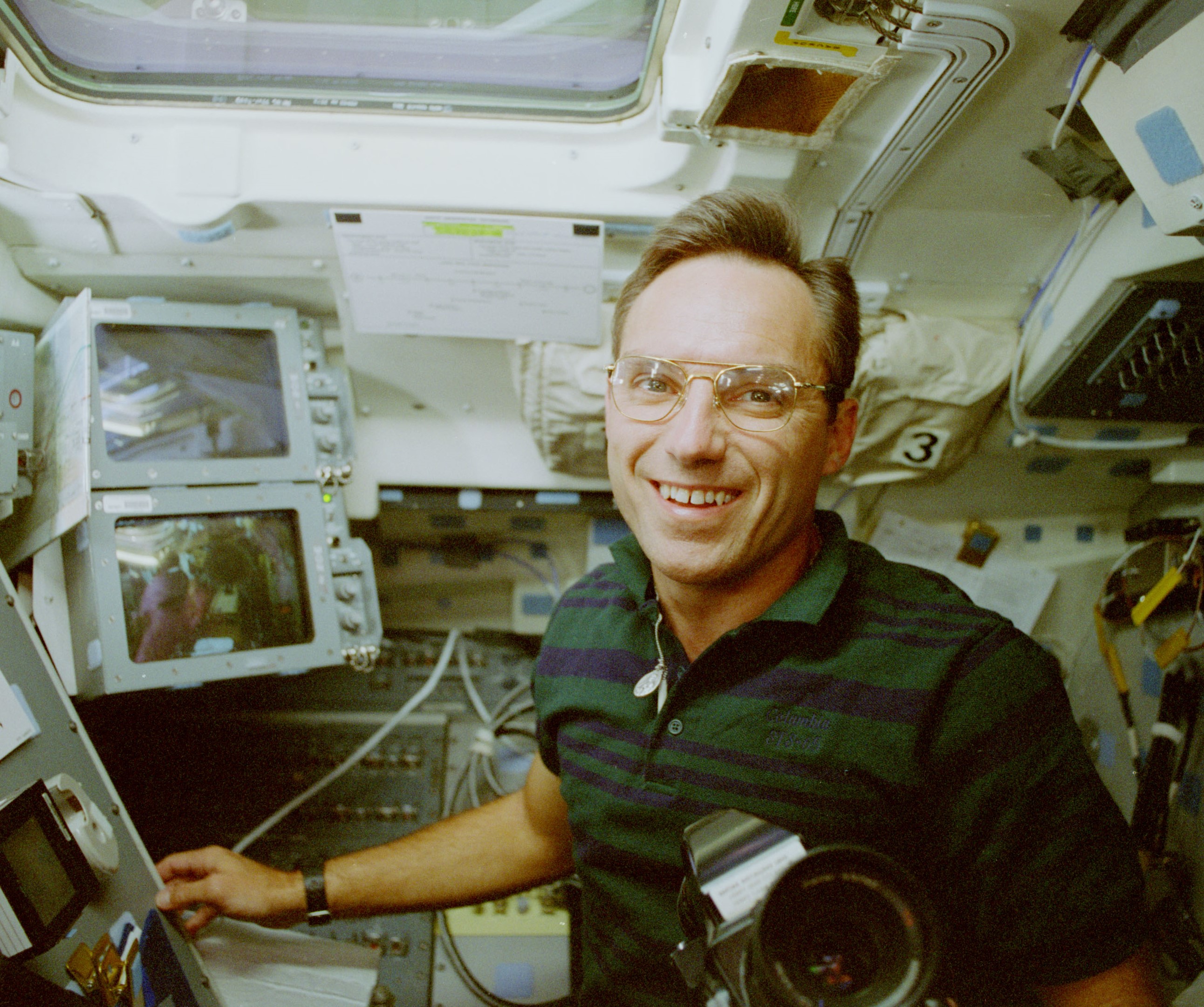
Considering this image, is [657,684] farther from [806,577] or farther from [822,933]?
[822,933]

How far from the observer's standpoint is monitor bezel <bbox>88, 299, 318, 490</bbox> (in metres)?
1.53

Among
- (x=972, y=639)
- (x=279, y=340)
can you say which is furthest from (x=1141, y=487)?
(x=279, y=340)

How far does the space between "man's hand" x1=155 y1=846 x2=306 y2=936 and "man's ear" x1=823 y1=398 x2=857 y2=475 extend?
1.28 metres

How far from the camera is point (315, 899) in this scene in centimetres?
133

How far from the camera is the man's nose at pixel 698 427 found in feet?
3.44

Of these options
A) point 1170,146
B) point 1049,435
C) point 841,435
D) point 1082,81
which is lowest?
point 1049,435

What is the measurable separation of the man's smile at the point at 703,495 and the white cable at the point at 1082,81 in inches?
35.0

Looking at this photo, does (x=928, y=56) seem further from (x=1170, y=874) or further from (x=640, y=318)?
(x=1170, y=874)

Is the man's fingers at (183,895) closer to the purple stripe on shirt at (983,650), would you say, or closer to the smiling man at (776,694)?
the smiling man at (776,694)

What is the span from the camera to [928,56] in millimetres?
1177

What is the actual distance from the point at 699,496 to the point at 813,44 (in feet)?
2.74

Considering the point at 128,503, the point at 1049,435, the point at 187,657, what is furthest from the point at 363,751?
the point at 1049,435

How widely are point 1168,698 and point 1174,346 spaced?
2.80 feet

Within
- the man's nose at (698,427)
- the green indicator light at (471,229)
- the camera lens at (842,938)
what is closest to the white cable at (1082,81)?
the man's nose at (698,427)
